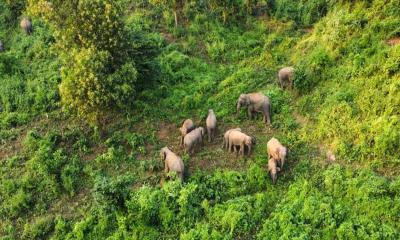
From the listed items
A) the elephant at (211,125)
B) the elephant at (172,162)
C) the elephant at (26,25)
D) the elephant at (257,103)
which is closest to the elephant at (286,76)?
the elephant at (257,103)

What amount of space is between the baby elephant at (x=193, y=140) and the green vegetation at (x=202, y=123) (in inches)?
12.8

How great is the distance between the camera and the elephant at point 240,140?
53.4 feet

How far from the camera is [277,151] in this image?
15609 millimetres

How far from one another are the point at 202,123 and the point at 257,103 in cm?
223

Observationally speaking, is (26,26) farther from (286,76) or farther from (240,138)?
(240,138)

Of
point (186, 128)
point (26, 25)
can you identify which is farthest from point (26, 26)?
Answer: point (186, 128)

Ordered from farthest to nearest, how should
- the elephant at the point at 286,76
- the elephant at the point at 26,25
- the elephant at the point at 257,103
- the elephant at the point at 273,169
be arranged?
the elephant at the point at 26,25
the elephant at the point at 286,76
the elephant at the point at 257,103
the elephant at the point at 273,169

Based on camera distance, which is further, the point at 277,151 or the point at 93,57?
the point at 93,57

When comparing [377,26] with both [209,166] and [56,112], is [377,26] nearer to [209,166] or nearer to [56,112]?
[209,166]

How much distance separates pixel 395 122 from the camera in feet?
48.4

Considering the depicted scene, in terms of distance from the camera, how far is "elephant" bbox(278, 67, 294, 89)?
734 inches

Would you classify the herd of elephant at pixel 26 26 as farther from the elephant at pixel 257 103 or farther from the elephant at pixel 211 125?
the elephant at pixel 257 103

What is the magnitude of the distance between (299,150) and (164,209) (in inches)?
193

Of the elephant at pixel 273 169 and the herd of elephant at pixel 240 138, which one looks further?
the herd of elephant at pixel 240 138
